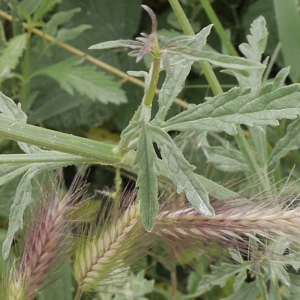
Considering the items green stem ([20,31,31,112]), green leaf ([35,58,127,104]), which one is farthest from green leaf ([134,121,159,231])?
green stem ([20,31,31,112])

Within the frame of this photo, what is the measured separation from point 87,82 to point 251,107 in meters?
0.72

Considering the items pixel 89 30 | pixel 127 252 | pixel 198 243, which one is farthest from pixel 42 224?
pixel 89 30

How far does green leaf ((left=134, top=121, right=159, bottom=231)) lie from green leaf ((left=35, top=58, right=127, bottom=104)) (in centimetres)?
65

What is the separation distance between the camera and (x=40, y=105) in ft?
4.62

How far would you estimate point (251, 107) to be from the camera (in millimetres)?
563

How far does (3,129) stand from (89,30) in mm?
1021

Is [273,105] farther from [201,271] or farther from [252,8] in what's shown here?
[252,8]

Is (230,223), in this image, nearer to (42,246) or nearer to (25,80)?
(42,246)

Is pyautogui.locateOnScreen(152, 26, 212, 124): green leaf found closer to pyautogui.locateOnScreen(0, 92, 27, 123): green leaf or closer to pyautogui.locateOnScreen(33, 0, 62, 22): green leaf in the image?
pyautogui.locateOnScreen(0, 92, 27, 123): green leaf

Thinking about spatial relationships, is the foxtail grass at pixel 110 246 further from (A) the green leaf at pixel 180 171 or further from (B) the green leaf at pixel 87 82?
(B) the green leaf at pixel 87 82

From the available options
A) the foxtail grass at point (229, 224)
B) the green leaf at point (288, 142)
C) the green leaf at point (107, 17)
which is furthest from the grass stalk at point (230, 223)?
the green leaf at point (107, 17)

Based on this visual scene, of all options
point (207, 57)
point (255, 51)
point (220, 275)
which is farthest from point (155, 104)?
point (207, 57)

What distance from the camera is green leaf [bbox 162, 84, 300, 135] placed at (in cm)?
56

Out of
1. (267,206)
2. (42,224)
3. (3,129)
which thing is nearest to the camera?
(3,129)
